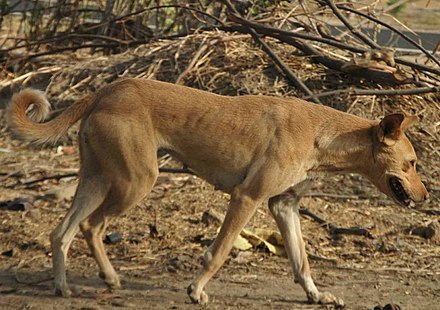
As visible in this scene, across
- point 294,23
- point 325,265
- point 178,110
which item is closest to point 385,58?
point 294,23

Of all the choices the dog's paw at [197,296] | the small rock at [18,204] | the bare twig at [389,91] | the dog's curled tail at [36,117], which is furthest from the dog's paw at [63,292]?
the bare twig at [389,91]

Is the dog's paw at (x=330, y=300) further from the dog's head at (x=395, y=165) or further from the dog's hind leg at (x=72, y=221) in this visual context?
the dog's hind leg at (x=72, y=221)

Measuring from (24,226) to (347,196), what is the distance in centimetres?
282

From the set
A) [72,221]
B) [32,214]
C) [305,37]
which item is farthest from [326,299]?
[305,37]

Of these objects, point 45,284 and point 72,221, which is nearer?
point 72,221

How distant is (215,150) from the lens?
7133 millimetres

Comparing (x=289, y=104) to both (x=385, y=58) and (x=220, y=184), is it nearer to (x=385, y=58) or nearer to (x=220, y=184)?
(x=220, y=184)

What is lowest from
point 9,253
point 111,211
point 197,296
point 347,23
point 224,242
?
point 9,253

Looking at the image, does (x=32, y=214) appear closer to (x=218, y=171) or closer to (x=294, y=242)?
(x=218, y=171)

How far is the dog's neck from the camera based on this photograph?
714 cm

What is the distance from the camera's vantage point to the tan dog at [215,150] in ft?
22.6

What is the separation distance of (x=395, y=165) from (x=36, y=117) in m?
2.46

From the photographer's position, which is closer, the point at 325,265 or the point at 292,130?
the point at 292,130

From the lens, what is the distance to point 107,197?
A: 23.3 feet
